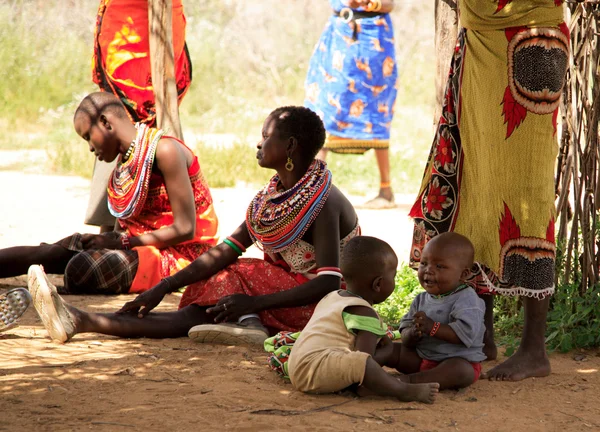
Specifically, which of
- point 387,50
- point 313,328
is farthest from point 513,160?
point 387,50

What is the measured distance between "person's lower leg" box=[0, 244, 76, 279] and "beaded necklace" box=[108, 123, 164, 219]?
1.25 ft

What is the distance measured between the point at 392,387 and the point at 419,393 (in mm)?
97

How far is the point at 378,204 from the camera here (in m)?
8.17

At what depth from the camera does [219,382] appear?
325 centimetres

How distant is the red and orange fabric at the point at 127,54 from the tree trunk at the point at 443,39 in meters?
1.92

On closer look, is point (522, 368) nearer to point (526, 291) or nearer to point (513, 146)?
point (526, 291)

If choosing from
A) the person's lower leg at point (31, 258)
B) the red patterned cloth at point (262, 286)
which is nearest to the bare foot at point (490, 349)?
the red patterned cloth at point (262, 286)

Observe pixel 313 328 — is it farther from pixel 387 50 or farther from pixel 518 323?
pixel 387 50

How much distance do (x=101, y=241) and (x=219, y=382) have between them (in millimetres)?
1866

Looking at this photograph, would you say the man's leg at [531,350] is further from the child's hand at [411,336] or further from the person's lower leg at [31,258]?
the person's lower leg at [31,258]

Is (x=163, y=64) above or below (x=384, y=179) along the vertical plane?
above

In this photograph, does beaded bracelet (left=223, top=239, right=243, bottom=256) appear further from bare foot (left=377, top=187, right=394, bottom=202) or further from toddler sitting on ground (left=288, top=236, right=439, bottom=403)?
bare foot (left=377, top=187, right=394, bottom=202)

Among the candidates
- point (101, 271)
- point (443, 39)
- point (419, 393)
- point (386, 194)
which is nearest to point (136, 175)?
point (101, 271)

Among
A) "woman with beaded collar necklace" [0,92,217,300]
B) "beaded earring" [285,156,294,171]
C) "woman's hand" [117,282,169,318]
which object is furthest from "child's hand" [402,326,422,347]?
"woman with beaded collar necklace" [0,92,217,300]
